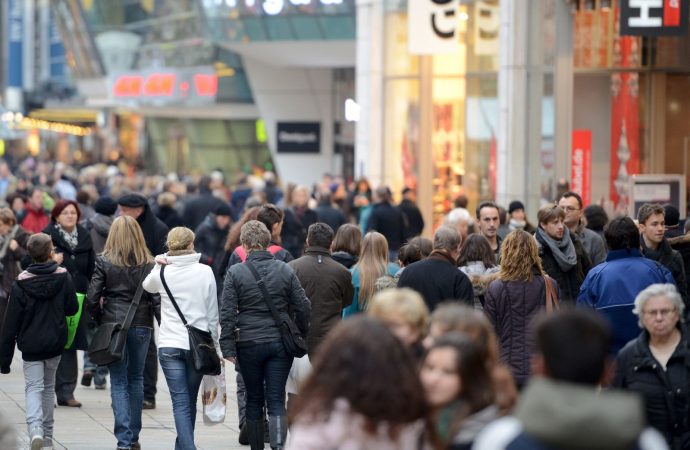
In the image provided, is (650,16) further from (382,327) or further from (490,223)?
(382,327)

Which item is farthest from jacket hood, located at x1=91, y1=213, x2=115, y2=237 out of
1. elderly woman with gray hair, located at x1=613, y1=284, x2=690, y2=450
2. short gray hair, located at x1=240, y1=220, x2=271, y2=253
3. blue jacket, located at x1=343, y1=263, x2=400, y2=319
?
elderly woman with gray hair, located at x1=613, y1=284, x2=690, y2=450

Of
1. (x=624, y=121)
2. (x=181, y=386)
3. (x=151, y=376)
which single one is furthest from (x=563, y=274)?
(x=624, y=121)

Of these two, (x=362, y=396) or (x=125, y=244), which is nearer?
(x=362, y=396)

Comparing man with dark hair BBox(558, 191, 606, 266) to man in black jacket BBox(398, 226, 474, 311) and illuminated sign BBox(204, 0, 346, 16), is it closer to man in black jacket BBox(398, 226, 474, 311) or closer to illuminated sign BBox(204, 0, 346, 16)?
man in black jacket BBox(398, 226, 474, 311)

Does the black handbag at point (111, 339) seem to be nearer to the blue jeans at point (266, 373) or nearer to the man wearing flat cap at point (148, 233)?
the blue jeans at point (266, 373)

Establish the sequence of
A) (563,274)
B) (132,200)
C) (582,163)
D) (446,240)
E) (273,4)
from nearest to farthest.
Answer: (446,240) < (563,274) < (132,200) < (582,163) < (273,4)

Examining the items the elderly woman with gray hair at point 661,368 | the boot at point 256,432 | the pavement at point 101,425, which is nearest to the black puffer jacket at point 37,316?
the pavement at point 101,425

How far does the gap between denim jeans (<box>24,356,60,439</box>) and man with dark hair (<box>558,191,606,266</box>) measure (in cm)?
458

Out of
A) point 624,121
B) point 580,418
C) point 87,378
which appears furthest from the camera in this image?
point 624,121

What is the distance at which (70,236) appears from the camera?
13211 mm

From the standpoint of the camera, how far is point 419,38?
2338 cm

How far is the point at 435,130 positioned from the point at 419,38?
451 cm

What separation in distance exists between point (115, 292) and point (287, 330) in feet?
5.56

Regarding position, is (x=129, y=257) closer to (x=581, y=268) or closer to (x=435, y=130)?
(x=581, y=268)
